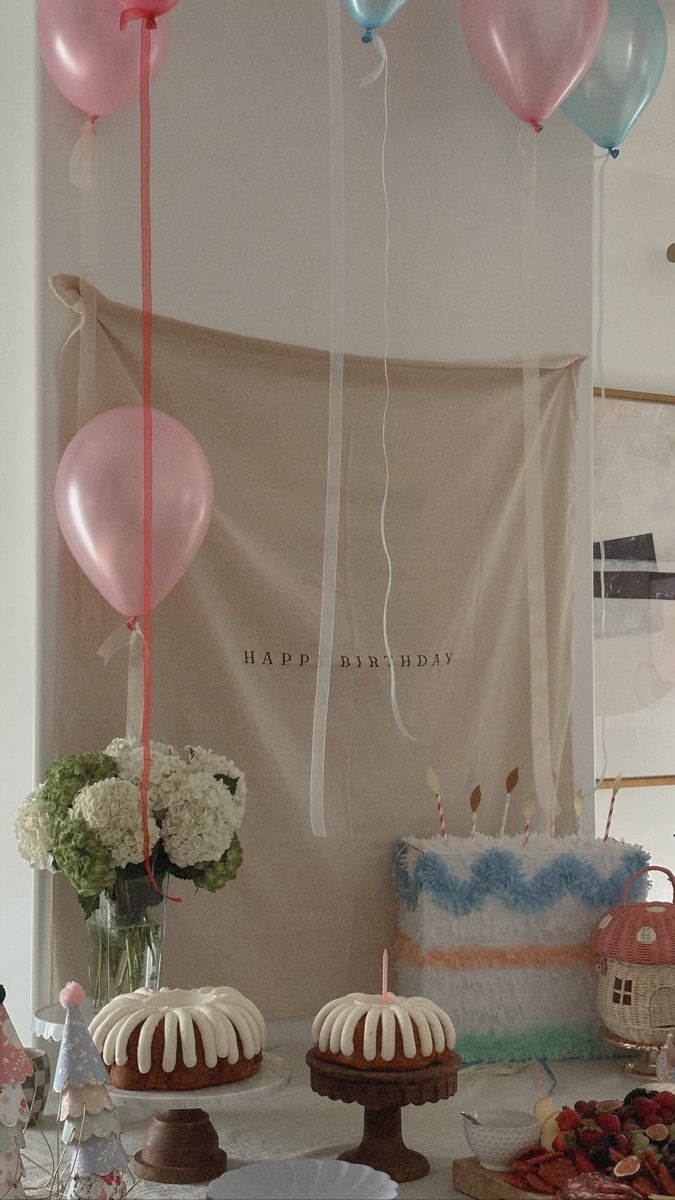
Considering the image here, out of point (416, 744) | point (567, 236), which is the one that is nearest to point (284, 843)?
point (416, 744)

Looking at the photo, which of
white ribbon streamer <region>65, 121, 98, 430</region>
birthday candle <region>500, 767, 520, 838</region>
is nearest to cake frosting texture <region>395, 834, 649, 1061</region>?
birthday candle <region>500, 767, 520, 838</region>

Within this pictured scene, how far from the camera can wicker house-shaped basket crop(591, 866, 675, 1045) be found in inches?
80.0

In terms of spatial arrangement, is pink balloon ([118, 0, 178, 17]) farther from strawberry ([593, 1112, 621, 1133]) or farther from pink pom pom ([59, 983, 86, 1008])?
strawberry ([593, 1112, 621, 1133])

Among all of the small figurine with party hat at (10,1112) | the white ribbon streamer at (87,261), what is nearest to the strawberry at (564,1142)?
the small figurine with party hat at (10,1112)

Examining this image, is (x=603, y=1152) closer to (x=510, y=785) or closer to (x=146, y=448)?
(x=510, y=785)

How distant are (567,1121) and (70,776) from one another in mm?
791

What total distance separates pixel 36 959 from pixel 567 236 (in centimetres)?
166

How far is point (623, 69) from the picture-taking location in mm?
2242

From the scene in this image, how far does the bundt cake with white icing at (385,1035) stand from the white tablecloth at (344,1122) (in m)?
0.16

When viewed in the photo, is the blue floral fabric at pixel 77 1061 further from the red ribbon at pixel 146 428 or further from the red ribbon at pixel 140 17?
the red ribbon at pixel 140 17

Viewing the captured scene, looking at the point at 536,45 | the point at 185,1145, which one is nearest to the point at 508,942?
the point at 185,1145

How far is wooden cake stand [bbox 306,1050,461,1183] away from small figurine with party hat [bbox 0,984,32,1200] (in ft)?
1.16

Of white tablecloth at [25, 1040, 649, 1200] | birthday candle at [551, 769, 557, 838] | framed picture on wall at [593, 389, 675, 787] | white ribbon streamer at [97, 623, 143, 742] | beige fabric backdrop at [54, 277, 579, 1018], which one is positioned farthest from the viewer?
framed picture on wall at [593, 389, 675, 787]

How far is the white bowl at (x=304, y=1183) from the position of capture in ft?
4.48
